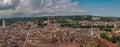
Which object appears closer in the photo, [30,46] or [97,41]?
[30,46]

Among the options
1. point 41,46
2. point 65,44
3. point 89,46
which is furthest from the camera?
point 89,46

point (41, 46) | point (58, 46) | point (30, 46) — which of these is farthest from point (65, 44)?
point (30, 46)

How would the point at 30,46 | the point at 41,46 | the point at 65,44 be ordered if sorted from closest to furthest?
the point at 30,46 → the point at 41,46 → the point at 65,44

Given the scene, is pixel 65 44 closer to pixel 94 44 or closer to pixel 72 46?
pixel 72 46

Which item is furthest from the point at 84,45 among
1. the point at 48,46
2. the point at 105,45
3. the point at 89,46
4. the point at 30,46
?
the point at 30,46

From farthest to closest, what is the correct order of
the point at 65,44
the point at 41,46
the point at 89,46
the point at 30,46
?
the point at 89,46 → the point at 65,44 → the point at 41,46 → the point at 30,46

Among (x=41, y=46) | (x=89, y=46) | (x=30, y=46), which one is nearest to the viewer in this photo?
(x=30, y=46)

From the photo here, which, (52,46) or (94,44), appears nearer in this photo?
(52,46)

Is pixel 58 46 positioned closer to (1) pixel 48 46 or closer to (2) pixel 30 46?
(1) pixel 48 46
